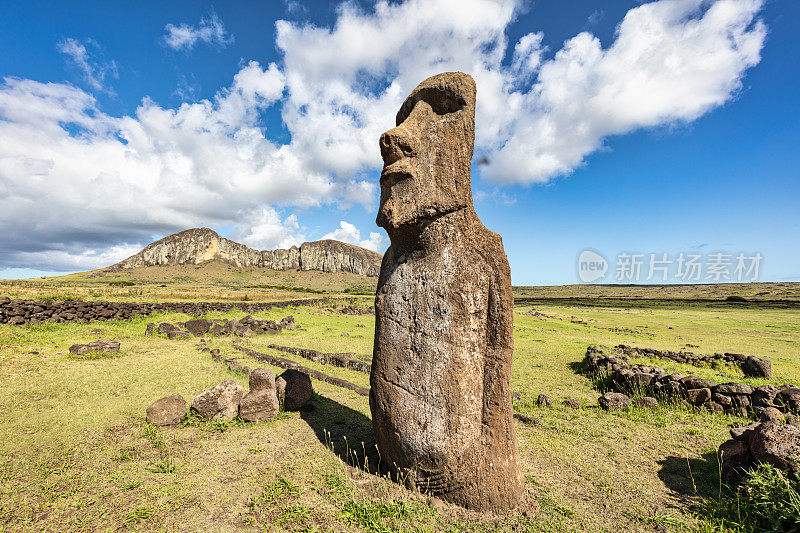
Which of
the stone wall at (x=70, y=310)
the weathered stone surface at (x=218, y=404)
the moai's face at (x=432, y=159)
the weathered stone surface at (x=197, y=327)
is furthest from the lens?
the weathered stone surface at (x=197, y=327)

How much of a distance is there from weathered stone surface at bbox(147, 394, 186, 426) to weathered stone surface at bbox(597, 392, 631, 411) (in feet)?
32.8

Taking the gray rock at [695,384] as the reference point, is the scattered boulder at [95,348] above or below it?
below

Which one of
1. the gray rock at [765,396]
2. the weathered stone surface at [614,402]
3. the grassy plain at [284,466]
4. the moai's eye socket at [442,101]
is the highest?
the moai's eye socket at [442,101]

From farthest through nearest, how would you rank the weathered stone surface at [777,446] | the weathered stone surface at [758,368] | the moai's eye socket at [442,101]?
1. the weathered stone surface at [758,368]
2. the moai's eye socket at [442,101]
3. the weathered stone surface at [777,446]

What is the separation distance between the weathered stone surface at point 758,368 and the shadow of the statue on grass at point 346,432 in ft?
47.3

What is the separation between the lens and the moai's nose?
17.0 ft

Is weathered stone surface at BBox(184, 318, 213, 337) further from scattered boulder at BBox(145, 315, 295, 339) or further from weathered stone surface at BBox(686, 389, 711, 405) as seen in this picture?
weathered stone surface at BBox(686, 389, 711, 405)

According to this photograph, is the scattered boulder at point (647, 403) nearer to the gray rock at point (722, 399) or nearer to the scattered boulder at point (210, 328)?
the gray rock at point (722, 399)

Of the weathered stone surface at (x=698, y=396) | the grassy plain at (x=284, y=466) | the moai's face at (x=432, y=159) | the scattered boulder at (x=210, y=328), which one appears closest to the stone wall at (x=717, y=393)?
the weathered stone surface at (x=698, y=396)

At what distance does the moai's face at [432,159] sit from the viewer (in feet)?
16.7

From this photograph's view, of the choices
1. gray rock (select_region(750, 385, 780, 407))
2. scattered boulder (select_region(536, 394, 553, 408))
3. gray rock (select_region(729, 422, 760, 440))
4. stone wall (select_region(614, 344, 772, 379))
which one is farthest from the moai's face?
stone wall (select_region(614, 344, 772, 379))

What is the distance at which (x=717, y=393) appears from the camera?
362 inches

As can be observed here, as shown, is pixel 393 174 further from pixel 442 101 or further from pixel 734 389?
pixel 734 389

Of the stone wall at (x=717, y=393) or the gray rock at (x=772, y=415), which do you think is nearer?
the gray rock at (x=772, y=415)
